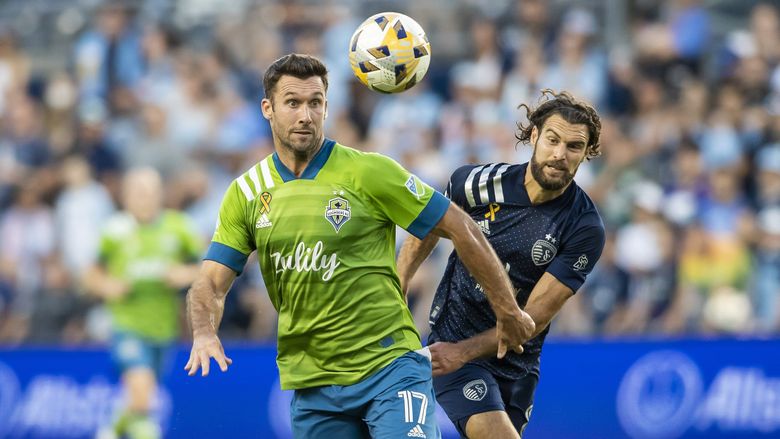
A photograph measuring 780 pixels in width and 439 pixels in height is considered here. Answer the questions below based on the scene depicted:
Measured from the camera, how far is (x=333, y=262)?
625cm

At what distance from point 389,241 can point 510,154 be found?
299 inches

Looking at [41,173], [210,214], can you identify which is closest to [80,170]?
[41,173]

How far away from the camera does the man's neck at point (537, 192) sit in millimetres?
7184

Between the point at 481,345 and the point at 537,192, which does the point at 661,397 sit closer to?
the point at 537,192

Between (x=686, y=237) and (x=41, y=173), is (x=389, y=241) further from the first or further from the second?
(x=41, y=173)

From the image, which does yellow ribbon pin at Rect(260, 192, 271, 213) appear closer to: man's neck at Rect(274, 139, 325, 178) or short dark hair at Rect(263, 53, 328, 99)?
man's neck at Rect(274, 139, 325, 178)

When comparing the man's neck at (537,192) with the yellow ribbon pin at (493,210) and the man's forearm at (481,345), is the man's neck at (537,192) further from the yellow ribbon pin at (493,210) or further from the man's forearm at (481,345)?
the man's forearm at (481,345)

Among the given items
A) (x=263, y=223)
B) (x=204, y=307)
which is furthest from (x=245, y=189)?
(x=204, y=307)

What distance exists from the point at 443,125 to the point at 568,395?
3884 millimetres

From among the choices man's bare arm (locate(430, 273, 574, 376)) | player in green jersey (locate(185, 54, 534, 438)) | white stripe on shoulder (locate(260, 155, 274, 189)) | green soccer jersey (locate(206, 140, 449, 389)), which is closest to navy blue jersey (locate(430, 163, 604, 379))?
man's bare arm (locate(430, 273, 574, 376))

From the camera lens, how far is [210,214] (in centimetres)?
1454

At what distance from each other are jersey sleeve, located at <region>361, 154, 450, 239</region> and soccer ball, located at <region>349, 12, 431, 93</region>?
3.36 feet

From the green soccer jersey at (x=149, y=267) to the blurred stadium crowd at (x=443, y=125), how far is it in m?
0.99

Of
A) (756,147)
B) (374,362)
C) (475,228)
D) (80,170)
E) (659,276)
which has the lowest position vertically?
(374,362)
